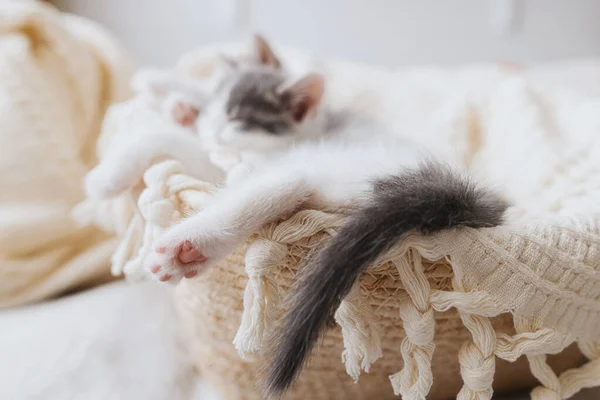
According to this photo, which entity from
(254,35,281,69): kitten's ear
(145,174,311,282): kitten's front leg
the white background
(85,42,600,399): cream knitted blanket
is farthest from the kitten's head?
the white background

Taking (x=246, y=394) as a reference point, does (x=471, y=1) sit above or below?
above

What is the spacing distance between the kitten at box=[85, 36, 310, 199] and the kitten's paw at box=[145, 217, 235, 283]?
0.60 feet

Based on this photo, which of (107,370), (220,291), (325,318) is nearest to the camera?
(325,318)

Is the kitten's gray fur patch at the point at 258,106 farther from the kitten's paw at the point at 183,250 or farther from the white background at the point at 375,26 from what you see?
the white background at the point at 375,26

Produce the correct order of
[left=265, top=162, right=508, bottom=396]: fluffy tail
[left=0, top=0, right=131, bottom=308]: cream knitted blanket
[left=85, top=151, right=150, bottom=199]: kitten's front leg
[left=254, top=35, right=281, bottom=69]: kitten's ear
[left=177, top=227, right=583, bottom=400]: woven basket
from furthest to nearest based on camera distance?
[left=254, top=35, right=281, bottom=69]: kitten's ear, [left=0, top=0, right=131, bottom=308]: cream knitted blanket, [left=85, top=151, right=150, bottom=199]: kitten's front leg, [left=177, top=227, right=583, bottom=400]: woven basket, [left=265, top=162, right=508, bottom=396]: fluffy tail

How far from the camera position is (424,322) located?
0.55 metres

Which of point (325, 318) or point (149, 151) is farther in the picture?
point (149, 151)

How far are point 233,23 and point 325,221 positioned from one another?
168 cm

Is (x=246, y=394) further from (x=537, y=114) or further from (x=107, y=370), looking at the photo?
(x=537, y=114)

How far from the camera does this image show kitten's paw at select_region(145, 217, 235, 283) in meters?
0.57

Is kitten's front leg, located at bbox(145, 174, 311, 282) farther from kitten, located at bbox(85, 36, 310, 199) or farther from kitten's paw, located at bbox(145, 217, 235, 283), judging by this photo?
kitten, located at bbox(85, 36, 310, 199)

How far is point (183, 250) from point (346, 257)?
18cm

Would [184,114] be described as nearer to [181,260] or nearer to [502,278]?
[181,260]

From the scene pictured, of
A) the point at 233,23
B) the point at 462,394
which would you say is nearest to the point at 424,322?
the point at 462,394
